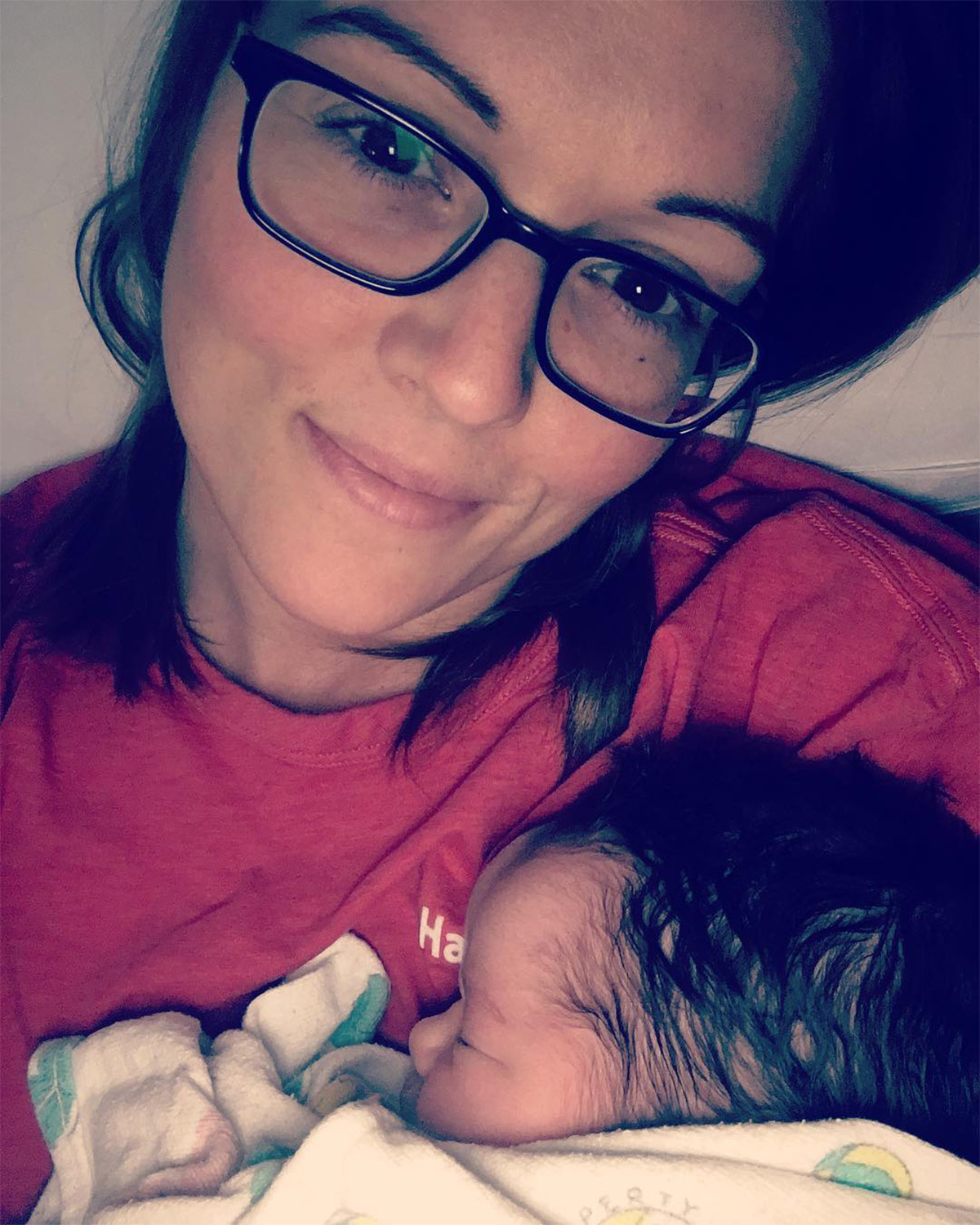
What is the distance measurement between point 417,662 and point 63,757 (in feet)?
1.43

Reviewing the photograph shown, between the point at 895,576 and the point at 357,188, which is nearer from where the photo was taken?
the point at 357,188

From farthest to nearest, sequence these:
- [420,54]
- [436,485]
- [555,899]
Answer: [555,899] < [436,485] < [420,54]

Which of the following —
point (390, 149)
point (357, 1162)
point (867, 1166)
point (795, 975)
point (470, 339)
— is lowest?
point (357, 1162)

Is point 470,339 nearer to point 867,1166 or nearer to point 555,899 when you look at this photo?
Answer: point 555,899

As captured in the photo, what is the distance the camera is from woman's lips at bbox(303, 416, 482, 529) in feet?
2.27

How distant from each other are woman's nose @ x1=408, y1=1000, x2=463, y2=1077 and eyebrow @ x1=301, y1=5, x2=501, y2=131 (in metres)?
0.89

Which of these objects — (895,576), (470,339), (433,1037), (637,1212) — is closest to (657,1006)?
(637,1212)

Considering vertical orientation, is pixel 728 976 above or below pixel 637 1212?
above

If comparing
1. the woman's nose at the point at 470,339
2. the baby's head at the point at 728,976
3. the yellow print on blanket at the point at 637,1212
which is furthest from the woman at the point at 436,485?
the yellow print on blanket at the point at 637,1212

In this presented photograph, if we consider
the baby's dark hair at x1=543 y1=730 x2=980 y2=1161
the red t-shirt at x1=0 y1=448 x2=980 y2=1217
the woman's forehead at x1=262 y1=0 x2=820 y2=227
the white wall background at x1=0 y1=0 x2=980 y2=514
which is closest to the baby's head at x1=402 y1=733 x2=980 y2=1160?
the baby's dark hair at x1=543 y1=730 x2=980 y2=1161

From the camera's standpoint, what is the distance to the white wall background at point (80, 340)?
2.94 ft

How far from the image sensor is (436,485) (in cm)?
71

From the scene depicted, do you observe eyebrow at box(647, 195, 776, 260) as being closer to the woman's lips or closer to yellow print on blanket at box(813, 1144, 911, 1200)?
the woman's lips

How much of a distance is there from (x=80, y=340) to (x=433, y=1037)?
1011mm
